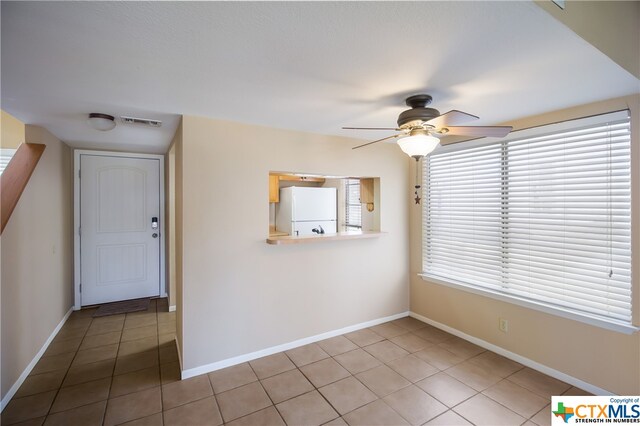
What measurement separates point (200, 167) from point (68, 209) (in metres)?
2.62

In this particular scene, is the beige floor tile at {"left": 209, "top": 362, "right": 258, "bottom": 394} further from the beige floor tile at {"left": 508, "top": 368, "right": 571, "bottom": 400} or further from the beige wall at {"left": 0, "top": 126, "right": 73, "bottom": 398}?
the beige floor tile at {"left": 508, "top": 368, "right": 571, "bottom": 400}

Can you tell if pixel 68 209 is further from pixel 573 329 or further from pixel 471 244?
pixel 573 329

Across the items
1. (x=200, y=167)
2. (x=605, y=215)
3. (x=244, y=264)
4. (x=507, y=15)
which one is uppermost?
(x=507, y=15)

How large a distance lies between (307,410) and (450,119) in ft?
7.23

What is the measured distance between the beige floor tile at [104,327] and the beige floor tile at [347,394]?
2.67 metres

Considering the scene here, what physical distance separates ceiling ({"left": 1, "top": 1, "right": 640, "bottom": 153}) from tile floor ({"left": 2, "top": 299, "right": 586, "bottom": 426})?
223cm

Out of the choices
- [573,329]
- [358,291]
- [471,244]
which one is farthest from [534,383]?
[358,291]

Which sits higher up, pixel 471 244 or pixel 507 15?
pixel 507 15

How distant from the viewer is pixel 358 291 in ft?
11.5

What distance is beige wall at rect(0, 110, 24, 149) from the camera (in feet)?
9.31

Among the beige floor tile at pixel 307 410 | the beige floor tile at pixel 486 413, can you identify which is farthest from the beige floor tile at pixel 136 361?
the beige floor tile at pixel 486 413

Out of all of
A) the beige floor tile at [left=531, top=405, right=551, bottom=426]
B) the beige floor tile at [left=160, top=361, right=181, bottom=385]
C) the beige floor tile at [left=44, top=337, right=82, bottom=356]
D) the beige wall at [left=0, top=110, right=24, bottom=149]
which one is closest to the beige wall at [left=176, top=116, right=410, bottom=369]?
the beige floor tile at [left=160, top=361, right=181, bottom=385]

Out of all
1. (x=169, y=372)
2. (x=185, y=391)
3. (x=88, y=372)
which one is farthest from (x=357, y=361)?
(x=88, y=372)

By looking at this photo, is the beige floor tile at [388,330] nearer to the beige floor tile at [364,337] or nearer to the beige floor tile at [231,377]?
the beige floor tile at [364,337]
